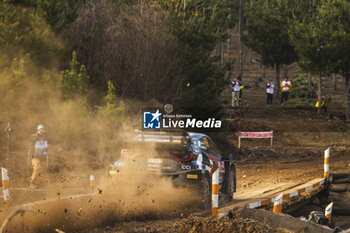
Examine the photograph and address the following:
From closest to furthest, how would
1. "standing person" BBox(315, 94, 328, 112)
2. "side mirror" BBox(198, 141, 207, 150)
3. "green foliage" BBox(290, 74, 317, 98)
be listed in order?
1. "side mirror" BBox(198, 141, 207, 150)
2. "standing person" BBox(315, 94, 328, 112)
3. "green foliage" BBox(290, 74, 317, 98)

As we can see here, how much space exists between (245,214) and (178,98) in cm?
2119

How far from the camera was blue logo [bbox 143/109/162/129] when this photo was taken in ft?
71.4

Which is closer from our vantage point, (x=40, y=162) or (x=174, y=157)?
(x=174, y=157)

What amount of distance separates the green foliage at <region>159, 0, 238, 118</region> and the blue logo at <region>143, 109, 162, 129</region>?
4.21 meters

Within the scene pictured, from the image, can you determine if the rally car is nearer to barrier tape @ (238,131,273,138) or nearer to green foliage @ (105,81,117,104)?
green foliage @ (105,81,117,104)

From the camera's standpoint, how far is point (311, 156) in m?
24.8

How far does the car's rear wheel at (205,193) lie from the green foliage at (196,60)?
57.1ft

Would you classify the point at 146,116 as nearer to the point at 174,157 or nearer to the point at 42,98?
the point at 42,98

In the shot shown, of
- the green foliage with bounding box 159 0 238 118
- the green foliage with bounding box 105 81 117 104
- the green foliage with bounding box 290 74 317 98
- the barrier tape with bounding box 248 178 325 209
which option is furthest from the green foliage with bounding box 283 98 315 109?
the barrier tape with bounding box 248 178 325 209

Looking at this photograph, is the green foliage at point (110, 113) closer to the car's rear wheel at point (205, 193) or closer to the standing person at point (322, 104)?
the car's rear wheel at point (205, 193)

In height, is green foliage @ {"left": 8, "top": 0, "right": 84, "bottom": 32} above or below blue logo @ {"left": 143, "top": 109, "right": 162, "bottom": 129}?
above

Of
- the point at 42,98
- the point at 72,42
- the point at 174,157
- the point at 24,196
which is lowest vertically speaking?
the point at 24,196

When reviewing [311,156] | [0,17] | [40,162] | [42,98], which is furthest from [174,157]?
[311,156]

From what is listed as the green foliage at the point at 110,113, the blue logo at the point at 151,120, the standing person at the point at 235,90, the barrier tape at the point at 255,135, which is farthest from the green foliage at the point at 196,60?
the green foliage at the point at 110,113
